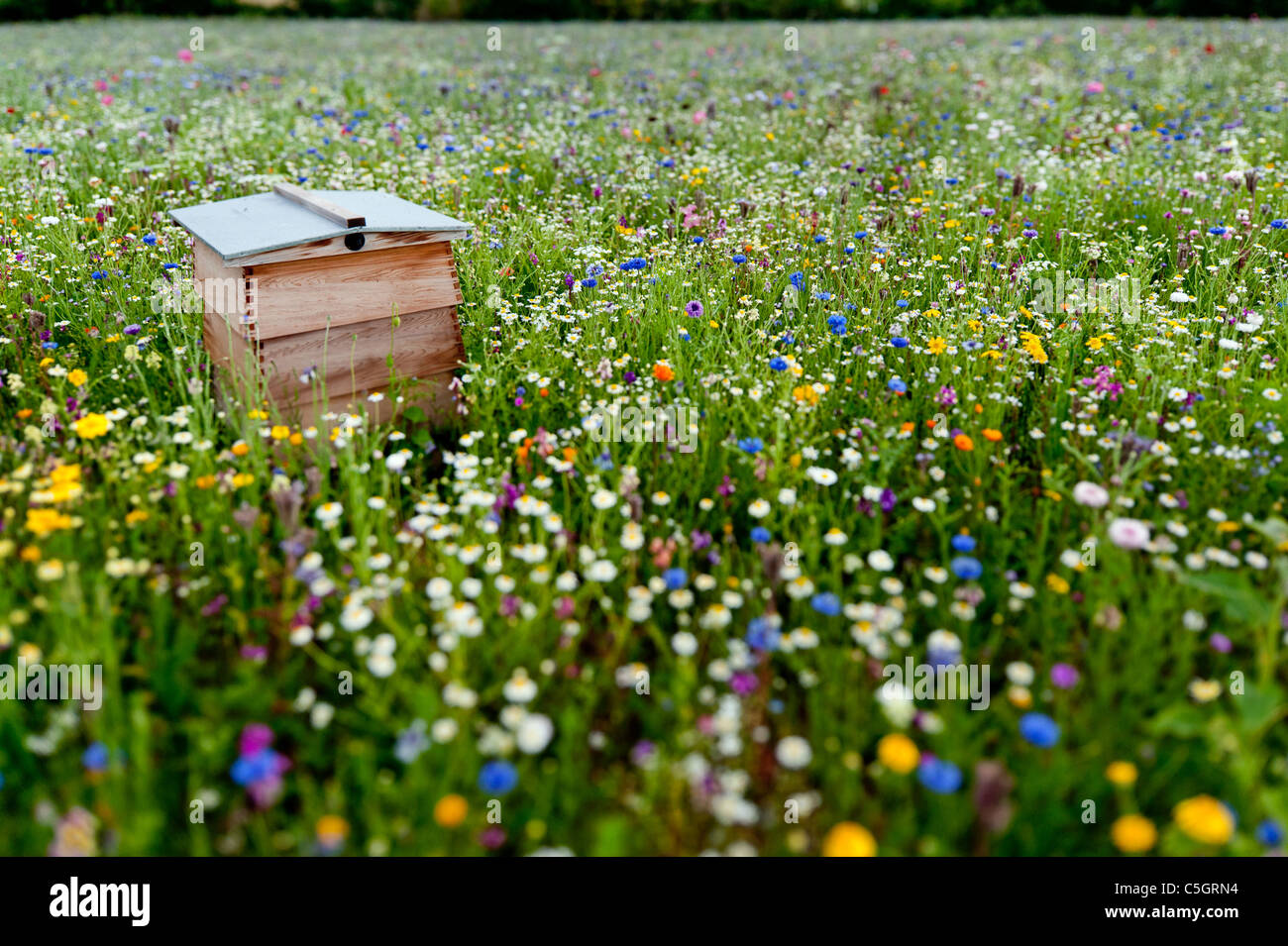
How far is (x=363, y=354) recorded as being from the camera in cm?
331

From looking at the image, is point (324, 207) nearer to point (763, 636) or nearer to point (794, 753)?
point (763, 636)

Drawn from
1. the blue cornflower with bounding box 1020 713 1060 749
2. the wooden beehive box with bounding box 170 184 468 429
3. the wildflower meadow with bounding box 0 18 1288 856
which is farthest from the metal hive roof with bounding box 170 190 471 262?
the blue cornflower with bounding box 1020 713 1060 749

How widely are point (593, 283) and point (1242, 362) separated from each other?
2.91 metres

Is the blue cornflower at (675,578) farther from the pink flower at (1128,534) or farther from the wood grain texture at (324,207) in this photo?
the wood grain texture at (324,207)

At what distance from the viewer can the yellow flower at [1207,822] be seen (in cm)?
148

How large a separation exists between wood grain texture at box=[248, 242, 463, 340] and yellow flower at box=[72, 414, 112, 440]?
1.90 ft

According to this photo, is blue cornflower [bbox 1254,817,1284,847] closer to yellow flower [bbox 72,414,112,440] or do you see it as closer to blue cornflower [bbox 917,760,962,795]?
blue cornflower [bbox 917,760,962,795]

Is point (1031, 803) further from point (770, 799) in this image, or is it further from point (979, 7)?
point (979, 7)

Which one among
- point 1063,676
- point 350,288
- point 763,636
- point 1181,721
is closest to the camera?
point 1181,721

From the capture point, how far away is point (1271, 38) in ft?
40.5

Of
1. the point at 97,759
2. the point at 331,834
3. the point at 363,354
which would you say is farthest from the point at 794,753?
the point at 363,354

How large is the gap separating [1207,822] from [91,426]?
3.23m

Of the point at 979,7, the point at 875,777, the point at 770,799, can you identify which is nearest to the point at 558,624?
the point at 770,799
